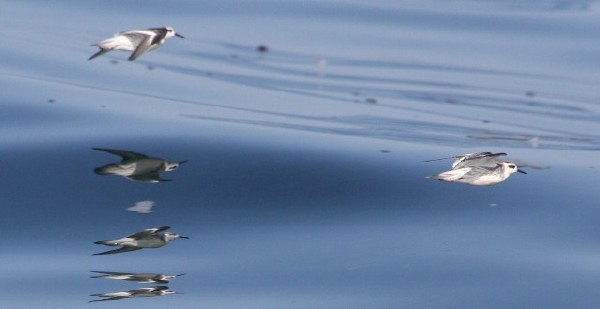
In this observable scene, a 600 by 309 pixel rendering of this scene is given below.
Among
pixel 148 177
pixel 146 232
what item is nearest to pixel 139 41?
pixel 148 177

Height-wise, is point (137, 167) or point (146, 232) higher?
point (137, 167)

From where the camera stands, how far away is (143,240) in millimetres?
4754

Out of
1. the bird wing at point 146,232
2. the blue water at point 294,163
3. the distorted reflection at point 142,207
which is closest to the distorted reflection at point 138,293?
the blue water at point 294,163

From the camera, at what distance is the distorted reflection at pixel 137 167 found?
18.1ft

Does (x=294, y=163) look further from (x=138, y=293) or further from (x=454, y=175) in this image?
(x=138, y=293)

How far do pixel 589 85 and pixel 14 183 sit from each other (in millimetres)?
5260

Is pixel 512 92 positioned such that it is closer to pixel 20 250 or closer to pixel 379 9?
pixel 379 9

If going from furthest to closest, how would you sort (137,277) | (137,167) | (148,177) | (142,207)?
(137,167), (148,177), (142,207), (137,277)

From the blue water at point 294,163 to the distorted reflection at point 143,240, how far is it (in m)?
0.06

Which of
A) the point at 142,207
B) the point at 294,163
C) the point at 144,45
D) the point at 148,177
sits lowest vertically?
the point at 142,207

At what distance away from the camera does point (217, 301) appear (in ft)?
13.9

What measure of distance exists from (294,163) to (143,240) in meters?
1.29

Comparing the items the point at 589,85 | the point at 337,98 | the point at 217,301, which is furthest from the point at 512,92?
the point at 217,301

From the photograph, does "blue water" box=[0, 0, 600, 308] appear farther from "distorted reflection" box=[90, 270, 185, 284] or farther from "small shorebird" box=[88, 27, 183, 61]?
"small shorebird" box=[88, 27, 183, 61]
